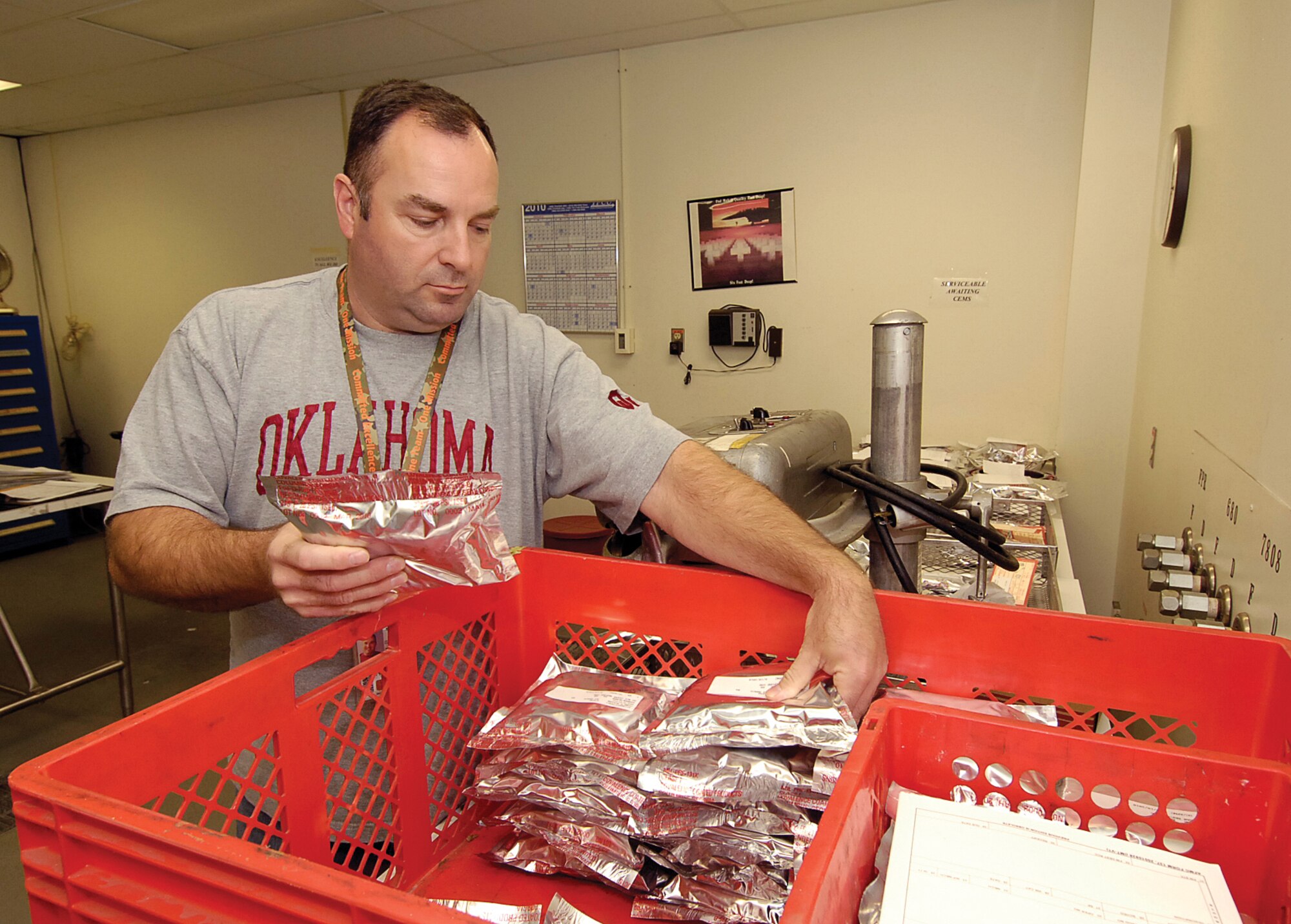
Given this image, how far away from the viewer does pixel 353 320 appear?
1.15 metres

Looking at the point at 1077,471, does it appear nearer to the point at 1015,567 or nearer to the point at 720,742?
the point at 1015,567

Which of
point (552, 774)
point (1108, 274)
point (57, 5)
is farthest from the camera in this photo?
point (57, 5)

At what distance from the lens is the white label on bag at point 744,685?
73cm

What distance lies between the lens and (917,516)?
3.23 feet

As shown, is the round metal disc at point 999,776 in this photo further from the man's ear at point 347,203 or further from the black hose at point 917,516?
the man's ear at point 347,203

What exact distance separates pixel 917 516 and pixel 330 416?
78cm

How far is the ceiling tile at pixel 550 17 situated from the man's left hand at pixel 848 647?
8.94 feet

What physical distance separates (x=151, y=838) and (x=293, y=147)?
451cm

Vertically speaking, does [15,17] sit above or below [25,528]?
above

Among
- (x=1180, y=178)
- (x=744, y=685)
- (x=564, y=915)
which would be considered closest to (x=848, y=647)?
(x=744, y=685)

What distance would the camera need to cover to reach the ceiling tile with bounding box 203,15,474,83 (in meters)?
3.13

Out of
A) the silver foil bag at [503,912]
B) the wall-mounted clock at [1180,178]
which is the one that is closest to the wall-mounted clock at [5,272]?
the silver foil bag at [503,912]

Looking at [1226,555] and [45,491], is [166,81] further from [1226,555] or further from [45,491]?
[1226,555]

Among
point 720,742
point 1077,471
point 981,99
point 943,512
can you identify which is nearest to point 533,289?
point 981,99
